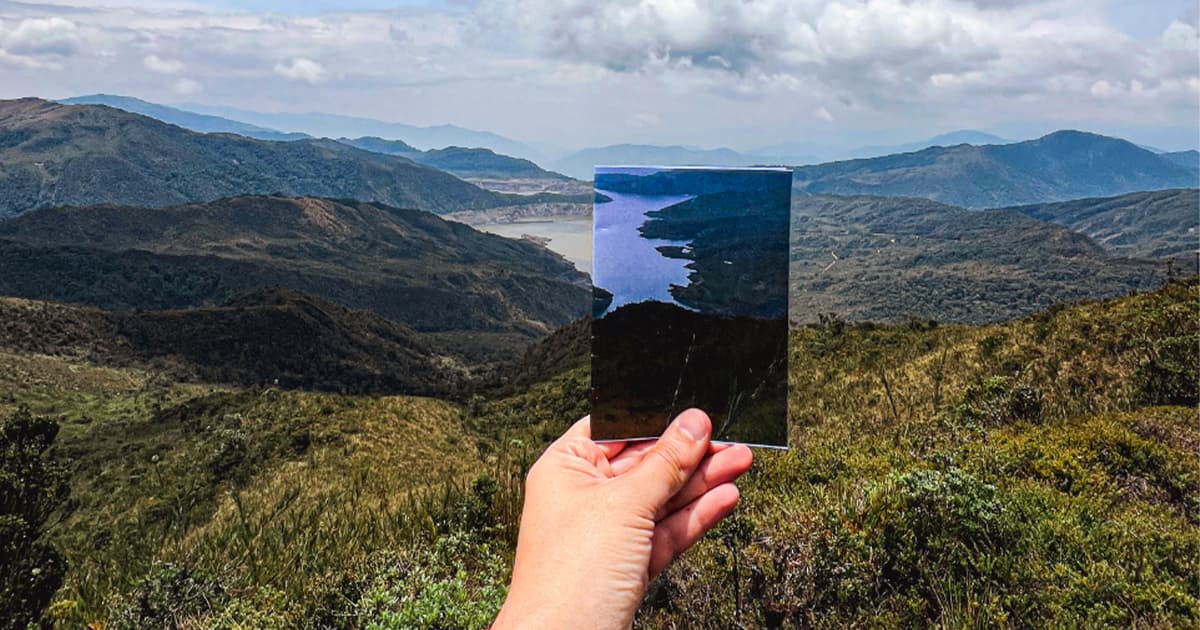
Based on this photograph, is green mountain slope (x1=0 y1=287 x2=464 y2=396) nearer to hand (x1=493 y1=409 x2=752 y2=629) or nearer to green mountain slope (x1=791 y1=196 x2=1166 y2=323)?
green mountain slope (x1=791 y1=196 x2=1166 y2=323)

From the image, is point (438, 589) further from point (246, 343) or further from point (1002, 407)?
point (246, 343)

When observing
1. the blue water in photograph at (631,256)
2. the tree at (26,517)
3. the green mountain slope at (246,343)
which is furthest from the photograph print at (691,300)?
the green mountain slope at (246,343)

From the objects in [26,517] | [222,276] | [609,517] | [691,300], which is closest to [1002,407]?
[691,300]

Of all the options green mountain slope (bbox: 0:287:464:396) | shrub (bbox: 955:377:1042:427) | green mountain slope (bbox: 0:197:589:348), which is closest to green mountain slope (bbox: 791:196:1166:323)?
green mountain slope (bbox: 0:197:589:348)

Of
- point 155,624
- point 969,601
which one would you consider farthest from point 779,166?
point 155,624

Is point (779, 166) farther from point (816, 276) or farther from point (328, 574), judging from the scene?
point (816, 276)

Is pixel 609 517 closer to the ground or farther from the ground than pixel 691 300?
closer to the ground

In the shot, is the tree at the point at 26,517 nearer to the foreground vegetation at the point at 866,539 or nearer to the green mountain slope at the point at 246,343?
the foreground vegetation at the point at 866,539
